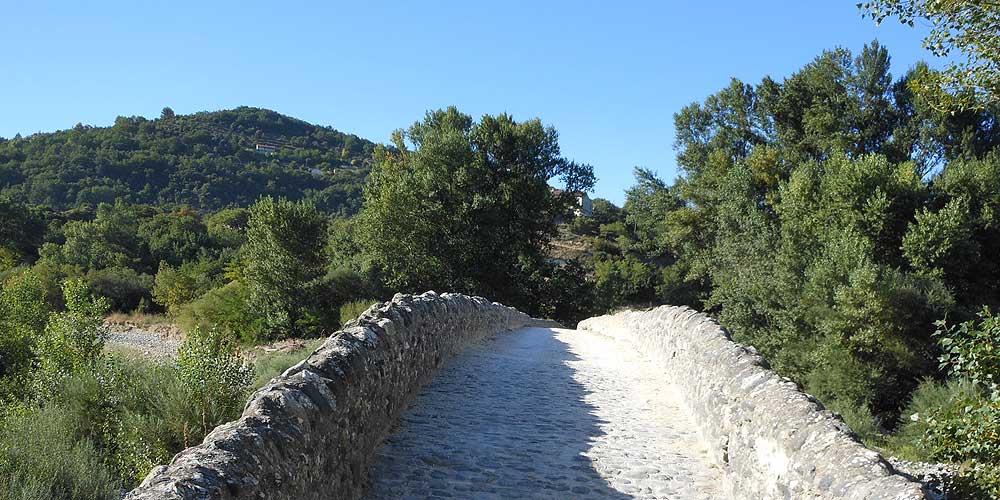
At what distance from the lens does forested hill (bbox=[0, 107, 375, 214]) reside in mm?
82875

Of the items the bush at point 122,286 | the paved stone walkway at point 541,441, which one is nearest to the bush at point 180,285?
the bush at point 122,286

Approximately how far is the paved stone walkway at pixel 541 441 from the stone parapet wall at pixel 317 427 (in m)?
0.42

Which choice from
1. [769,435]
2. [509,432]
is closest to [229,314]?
[509,432]

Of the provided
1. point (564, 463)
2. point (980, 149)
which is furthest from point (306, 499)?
point (980, 149)

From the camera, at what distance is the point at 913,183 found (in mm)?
24469

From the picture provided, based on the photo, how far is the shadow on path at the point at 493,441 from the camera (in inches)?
220

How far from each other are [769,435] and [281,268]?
27910 millimetres

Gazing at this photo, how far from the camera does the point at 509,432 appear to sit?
23.9ft

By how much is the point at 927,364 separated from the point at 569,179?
915 inches

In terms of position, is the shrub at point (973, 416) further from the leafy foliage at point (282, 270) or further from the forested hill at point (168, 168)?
the forested hill at point (168, 168)

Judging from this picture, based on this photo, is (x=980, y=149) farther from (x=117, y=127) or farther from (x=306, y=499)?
(x=117, y=127)

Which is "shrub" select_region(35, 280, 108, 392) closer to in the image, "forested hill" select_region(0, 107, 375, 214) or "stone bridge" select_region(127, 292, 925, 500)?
"stone bridge" select_region(127, 292, 925, 500)

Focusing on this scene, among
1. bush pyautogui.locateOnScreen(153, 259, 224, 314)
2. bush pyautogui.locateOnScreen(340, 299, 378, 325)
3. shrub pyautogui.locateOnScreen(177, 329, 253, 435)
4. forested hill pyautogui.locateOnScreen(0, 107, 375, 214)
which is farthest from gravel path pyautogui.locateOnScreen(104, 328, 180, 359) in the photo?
forested hill pyautogui.locateOnScreen(0, 107, 375, 214)

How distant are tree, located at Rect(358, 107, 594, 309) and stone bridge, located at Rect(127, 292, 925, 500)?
2340 centimetres
